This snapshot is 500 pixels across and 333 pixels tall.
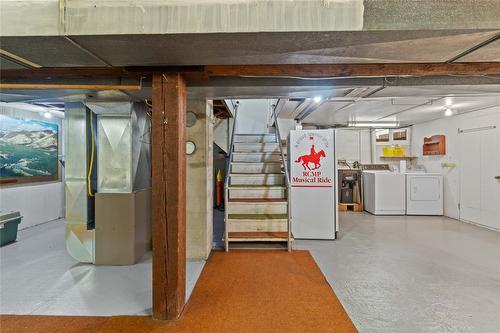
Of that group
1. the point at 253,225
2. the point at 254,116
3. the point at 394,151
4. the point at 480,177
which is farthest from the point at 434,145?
the point at 253,225

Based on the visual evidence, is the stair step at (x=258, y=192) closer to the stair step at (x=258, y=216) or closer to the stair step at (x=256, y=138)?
the stair step at (x=258, y=216)

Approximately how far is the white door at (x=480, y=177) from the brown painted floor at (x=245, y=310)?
14.3ft

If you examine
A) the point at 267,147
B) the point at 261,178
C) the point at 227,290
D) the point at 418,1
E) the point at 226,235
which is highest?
the point at 418,1

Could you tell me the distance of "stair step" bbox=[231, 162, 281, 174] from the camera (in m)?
4.72

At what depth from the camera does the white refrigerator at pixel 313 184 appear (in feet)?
14.4

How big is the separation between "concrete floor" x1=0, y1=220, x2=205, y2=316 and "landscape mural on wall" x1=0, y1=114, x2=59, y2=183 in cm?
165

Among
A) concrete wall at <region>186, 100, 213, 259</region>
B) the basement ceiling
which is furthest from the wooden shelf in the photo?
concrete wall at <region>186, 100, 213, 259</region>

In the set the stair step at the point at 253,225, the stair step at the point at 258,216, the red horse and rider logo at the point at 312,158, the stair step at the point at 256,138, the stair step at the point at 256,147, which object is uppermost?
the stair step at the point at 256,138

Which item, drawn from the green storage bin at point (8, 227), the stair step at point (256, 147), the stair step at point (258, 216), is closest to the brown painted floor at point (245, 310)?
the stair step at point (258, 216)

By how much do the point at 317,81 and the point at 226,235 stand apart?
2.48 meters

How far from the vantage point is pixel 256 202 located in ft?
13.1

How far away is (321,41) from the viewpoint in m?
1.65

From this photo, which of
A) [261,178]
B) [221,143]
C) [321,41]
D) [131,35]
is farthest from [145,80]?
[221,143]

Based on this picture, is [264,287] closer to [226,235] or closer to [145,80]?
[226,235]
